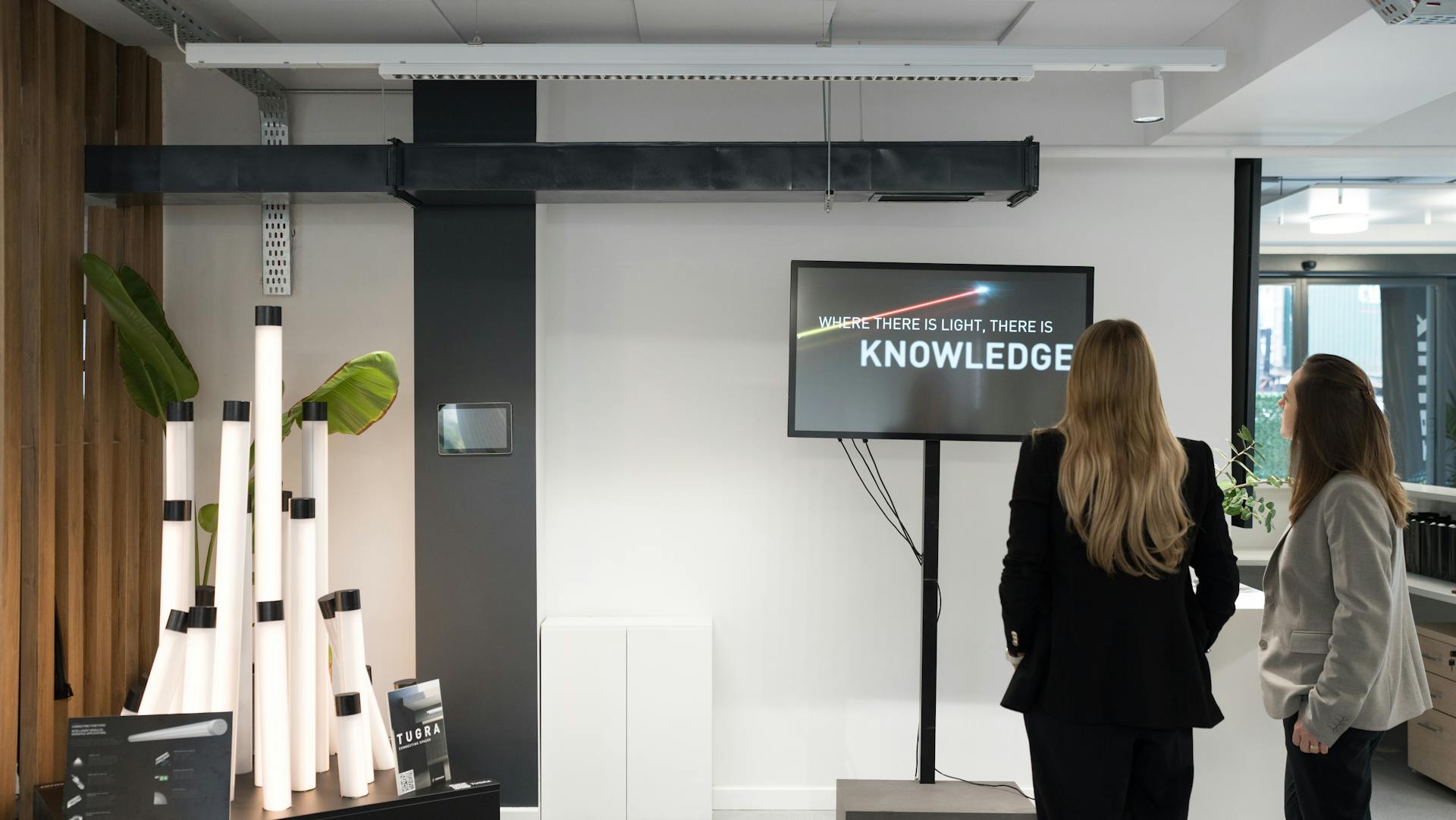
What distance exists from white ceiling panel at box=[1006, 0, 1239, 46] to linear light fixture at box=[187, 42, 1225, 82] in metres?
0.38

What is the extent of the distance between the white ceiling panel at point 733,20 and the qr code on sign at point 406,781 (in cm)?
255

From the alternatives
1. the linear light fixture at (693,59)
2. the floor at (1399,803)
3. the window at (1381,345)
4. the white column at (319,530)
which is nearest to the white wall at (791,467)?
the floor at (1399,803)

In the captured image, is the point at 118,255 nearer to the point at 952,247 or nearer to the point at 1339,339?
the point at 952,247

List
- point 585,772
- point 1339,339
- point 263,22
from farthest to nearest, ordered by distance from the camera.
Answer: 1. point 1339,339
2. point 585,772
3. point 263,22

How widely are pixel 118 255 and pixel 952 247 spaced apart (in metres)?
3.21

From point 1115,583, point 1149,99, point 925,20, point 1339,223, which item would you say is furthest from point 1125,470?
point 1339,223

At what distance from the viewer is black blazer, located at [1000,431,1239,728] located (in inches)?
77.8

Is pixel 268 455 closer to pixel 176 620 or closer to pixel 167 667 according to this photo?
pixel 176 620

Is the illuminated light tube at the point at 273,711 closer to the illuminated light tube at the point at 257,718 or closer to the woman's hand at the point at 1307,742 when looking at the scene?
the illuminated light tube at the point at 257,718

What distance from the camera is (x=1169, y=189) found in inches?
144

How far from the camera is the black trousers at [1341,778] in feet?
7.11

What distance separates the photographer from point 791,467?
12.1 feet

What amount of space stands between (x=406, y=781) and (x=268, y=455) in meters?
1.04

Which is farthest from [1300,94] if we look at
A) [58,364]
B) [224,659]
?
[58,364]
